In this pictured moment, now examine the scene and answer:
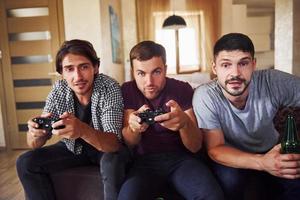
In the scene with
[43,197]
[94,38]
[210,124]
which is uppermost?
[94,38]

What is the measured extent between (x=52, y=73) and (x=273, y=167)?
2.81 metres

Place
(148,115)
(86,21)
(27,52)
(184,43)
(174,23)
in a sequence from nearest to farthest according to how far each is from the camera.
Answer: (148,115) → (86,21) → (27,52) → (174,23) → (184,43)

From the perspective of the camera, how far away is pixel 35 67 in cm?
332

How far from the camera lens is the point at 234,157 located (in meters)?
1.09

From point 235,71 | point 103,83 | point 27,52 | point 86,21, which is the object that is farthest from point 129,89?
point 27,52

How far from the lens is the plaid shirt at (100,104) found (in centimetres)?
125

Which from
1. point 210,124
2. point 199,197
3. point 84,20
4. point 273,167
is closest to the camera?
point 273,167

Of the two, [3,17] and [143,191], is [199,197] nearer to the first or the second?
[143,191]

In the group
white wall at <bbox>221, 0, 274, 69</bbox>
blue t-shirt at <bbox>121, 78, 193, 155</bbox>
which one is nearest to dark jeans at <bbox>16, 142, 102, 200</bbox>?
blue t-shirt at <bbox>121, 78, 193, 155</bbox>

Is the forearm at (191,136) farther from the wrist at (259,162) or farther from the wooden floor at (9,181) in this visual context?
the wooden floor at (9,181)

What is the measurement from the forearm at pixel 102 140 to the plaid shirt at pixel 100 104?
4 centimetres

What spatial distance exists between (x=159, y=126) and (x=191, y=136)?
0.17 metres

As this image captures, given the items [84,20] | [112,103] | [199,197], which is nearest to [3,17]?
[84,20]

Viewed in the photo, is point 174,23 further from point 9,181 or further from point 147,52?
point 147,52
